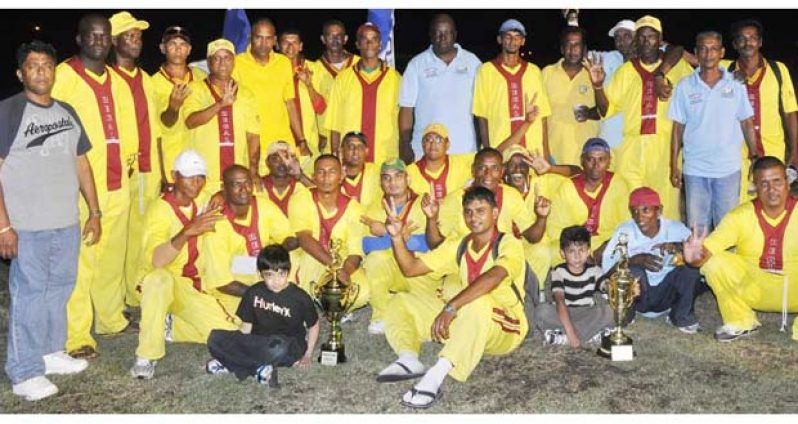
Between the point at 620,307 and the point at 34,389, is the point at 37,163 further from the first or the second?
the point at 620,307

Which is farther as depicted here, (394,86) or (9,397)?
(394,86)

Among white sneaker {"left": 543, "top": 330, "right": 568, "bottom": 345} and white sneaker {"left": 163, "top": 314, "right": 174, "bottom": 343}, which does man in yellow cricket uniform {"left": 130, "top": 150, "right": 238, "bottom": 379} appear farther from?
white sneaker {"left": 543, "top": 330, "right": 568, "bottom": 345}

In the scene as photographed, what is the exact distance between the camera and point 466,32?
26.7 metres

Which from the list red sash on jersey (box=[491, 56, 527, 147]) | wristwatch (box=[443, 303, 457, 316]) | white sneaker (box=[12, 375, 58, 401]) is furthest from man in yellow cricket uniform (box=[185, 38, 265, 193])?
wristwatch (box=[443, 303, 457, 316])

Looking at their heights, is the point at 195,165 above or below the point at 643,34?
below

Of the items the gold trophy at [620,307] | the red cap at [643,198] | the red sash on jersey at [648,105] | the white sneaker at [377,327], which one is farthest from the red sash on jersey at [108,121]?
the red sash on jersey at [648,105]

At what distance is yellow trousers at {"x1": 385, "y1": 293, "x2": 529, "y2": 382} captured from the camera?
5.08 metres

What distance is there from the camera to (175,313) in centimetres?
598

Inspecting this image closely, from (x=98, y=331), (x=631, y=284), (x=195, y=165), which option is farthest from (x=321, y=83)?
(x=631, y=284)

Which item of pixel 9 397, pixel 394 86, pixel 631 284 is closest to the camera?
pixel 9 397

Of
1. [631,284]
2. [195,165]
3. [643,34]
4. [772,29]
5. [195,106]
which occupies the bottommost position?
[631,284]

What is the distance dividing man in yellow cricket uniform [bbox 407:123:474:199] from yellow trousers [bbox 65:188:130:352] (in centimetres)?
216

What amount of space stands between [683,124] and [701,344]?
2.05 metres
